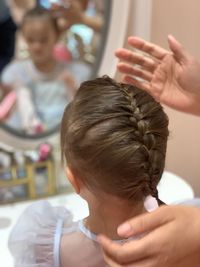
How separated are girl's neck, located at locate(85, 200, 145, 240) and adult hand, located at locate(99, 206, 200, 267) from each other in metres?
0.13

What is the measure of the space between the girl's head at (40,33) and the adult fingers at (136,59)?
145mm

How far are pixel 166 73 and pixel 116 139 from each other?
15.1 inches

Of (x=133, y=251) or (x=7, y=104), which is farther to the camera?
(x=7, y=104)

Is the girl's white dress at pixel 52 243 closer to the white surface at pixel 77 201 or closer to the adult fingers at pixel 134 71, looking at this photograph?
the white surface at pixel 77 201

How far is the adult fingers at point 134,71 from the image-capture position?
91 centimetres

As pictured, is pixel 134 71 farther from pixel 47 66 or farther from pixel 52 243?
pixel 52 243

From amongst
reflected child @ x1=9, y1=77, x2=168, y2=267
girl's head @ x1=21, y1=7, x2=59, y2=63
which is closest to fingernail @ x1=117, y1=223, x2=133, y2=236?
reflected child @ x1=9, y1=77, x2=168, y2=267

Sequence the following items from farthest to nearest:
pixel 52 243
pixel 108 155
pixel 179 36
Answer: pixel 179 36, pixel 52 243, pixel 108 155

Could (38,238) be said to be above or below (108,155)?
below

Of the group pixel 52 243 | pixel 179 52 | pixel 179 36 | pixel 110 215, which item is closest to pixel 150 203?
pixel 110 215

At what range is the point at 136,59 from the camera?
35.4 inches

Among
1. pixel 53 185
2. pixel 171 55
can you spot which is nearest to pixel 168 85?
pixel 171 55

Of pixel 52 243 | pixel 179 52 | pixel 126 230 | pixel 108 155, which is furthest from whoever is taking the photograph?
pixel 179 52

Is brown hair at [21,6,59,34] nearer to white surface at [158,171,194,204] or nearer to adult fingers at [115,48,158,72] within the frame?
adult fingers at [115,48,158,72]
